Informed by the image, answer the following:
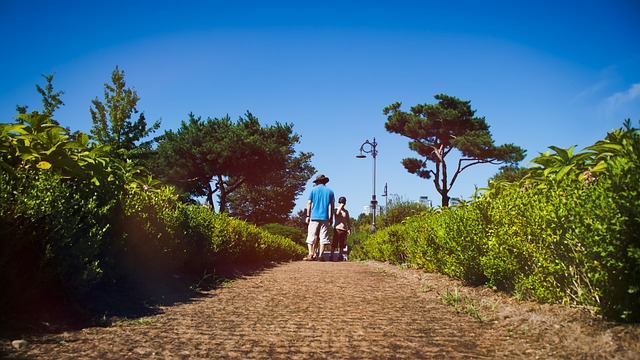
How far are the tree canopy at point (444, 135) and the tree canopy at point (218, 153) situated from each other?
42.3ft

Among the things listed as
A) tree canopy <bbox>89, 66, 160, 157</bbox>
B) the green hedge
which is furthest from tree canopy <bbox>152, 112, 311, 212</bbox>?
the green hedge

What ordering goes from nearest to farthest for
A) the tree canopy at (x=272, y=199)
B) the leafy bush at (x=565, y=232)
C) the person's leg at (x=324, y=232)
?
the leafy bush at (x=565, y=232), the person's leg at (x=324, y=232), the tree canopy at (x=272, y=199)

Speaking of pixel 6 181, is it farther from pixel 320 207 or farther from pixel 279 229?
pixel 279 229

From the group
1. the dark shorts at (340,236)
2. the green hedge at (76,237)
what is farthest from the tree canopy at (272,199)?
the green hedge at (76,237)

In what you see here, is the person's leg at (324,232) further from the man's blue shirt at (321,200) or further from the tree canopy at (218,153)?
the tree canopy at (218,153)

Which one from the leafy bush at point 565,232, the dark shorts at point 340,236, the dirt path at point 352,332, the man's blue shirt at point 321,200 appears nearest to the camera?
the leafy bush at point 565,232

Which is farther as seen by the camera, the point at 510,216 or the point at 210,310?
the point at 210,310

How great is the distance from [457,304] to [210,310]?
8.30 ft

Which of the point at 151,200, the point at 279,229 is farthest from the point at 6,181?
the point at 279,229

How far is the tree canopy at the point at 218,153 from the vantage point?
2953 centimetres

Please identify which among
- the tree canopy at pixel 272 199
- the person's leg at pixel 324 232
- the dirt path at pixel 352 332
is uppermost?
the tree canopy at pixel 272 199

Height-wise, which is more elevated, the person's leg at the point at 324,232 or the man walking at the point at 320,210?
the man walking at the point at 320,210

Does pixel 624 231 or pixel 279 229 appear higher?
pixel 279 229

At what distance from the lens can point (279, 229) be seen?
1222 inches
